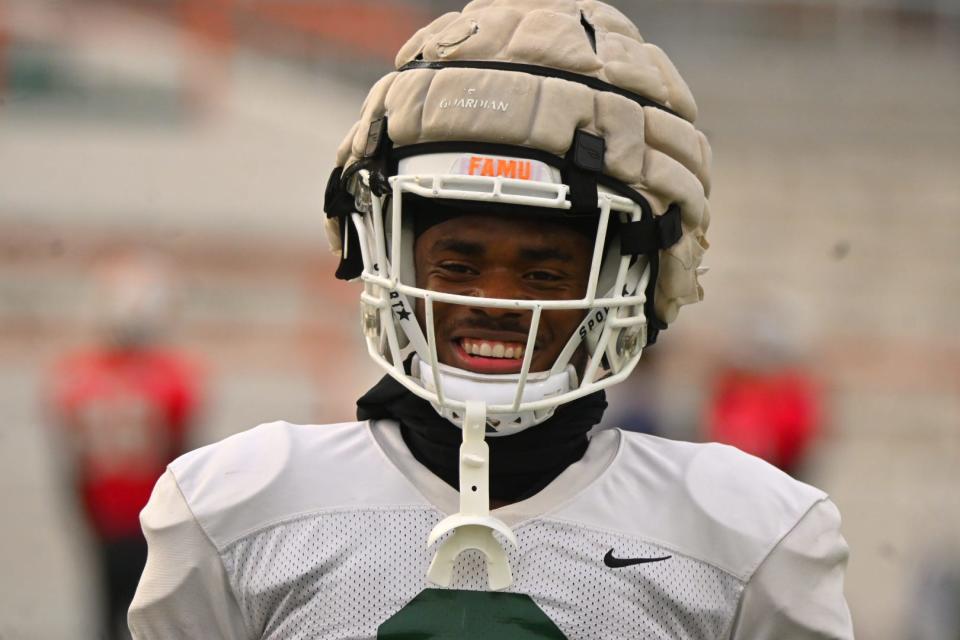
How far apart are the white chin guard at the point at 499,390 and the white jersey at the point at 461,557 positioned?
10 cm

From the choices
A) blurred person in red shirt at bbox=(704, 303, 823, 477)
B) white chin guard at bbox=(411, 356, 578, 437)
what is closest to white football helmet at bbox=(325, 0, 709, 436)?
white chin guard at bbox=(411, 356, 578, 437)

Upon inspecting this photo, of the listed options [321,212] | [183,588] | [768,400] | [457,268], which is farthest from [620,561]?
[321,212]

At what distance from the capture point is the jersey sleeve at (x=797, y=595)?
2.12 m

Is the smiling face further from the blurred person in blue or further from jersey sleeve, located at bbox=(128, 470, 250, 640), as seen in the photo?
jersey sleeve, located at bbox=(128, 470, 250, 640)

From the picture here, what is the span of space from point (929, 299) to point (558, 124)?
28.1ft

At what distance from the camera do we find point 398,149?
87.9 inches

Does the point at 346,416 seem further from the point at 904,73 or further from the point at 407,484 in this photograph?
the point at 407,484

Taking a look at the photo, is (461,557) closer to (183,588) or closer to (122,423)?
(183,588)

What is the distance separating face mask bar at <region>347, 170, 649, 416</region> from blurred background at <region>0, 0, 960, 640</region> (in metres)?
4.83

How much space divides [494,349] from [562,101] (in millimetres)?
333

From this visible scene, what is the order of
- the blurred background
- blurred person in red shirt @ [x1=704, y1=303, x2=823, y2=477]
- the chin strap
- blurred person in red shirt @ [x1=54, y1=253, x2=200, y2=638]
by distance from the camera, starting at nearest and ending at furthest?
the chin strap < blurred person in red shirt @ [x1=54, y1=253, x2=200, y2=638] < blurred person in red shirt @ [x1=704, y1=303, x2=823, y2=477] < the blurred background

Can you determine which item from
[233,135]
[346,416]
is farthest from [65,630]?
[233,135]

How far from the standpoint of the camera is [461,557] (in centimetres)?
210

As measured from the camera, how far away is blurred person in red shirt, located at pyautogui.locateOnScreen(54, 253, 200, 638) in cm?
533
